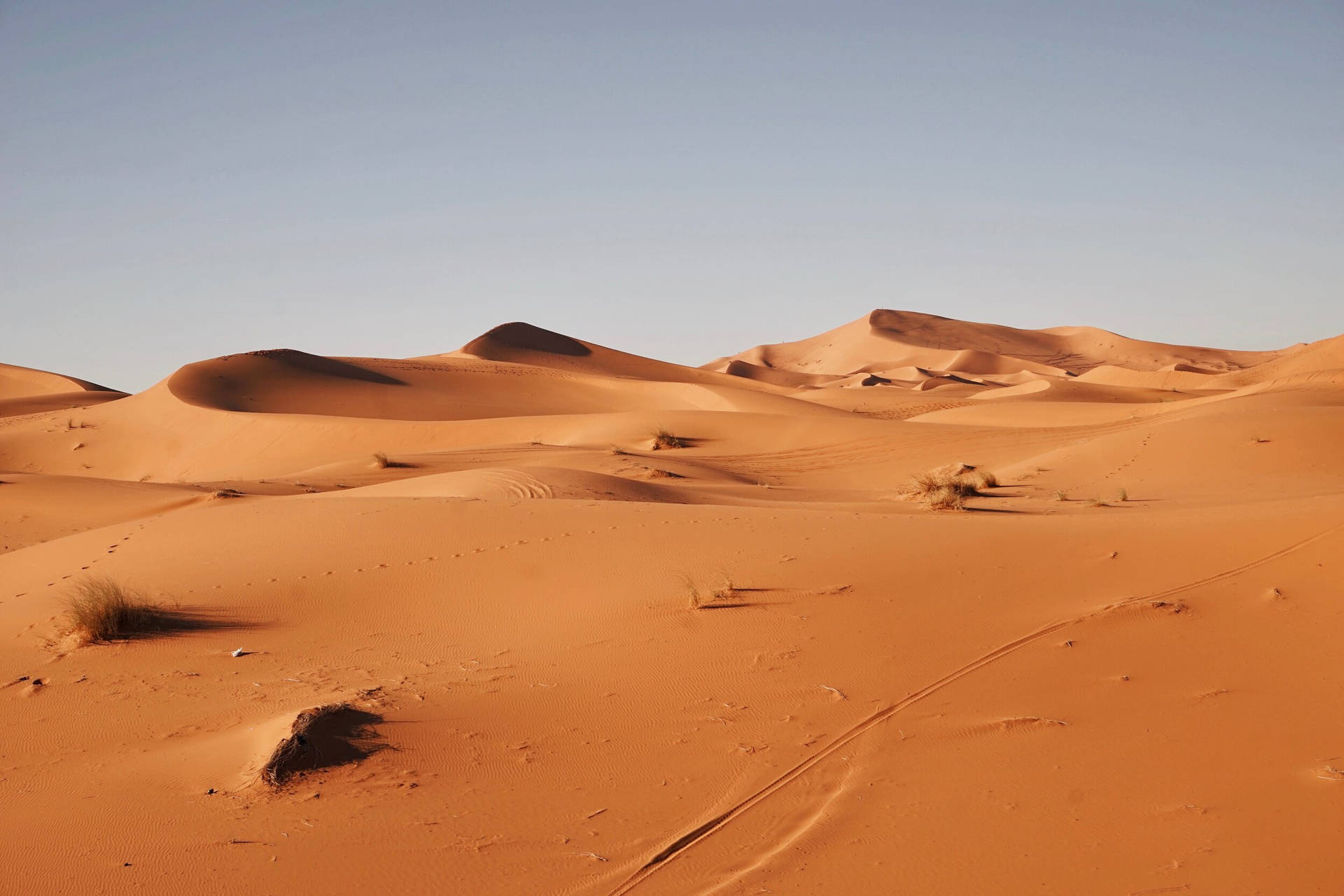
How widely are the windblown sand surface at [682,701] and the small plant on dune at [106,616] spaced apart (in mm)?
121

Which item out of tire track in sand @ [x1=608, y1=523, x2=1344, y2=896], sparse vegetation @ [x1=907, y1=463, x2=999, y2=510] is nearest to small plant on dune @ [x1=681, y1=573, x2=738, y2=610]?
tire track in sand @ [x1=608, y1=523, x2=1344, y2=896]

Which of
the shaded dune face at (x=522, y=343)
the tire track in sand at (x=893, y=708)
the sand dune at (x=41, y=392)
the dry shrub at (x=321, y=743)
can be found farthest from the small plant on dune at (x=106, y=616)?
the shaded dune face at (x=522, y=343)

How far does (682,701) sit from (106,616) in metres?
3.84

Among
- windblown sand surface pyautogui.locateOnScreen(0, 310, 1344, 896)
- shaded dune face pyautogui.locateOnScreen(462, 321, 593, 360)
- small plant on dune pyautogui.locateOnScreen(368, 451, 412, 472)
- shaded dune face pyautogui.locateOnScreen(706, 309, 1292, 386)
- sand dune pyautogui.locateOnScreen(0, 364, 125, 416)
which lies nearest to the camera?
windblown sand surface pyautogui.locateOnScreen(0, 310, 1344, 896)

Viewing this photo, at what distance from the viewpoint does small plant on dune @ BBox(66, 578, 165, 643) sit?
6422mm

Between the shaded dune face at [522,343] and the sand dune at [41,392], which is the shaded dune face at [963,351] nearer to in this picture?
the shaded dune face at [522,343]

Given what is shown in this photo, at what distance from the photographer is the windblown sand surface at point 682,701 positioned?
151 inches

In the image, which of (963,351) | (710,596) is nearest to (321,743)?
(710,596)

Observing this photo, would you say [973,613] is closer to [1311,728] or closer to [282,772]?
[1311,728]

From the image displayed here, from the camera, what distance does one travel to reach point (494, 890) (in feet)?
12.0

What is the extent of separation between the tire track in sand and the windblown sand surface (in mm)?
23

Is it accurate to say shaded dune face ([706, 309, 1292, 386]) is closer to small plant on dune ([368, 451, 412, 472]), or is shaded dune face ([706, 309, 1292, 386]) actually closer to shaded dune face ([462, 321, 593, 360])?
shaded dune face ([462, 321, 593, 360])

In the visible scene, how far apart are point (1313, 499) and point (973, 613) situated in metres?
5.51

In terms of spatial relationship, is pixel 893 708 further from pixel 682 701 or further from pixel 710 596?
pixel 710 596
